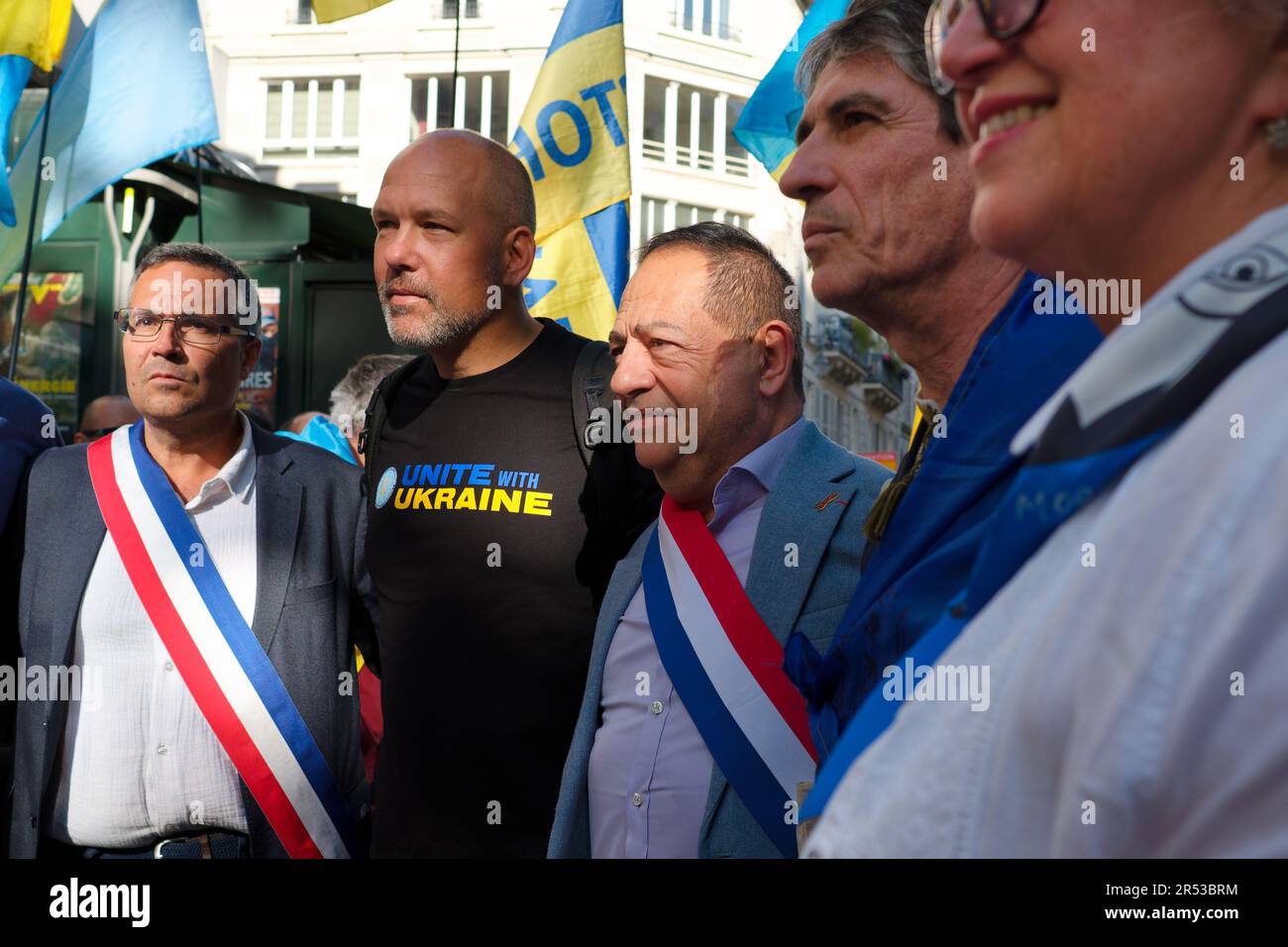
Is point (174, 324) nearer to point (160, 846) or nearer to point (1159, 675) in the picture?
point (160, 846)

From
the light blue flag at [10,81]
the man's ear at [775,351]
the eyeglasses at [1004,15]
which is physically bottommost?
the eyeglasses at [1004,15]

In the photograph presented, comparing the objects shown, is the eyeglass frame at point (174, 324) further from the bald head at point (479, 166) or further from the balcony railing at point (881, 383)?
the balcony railing at point (881, 383)

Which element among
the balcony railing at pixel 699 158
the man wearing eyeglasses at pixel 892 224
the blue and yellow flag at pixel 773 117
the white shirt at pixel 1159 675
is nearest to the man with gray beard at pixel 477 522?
the man wearing eyeglasses at pixel 892 224

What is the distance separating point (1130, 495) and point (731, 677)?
1802 millimetres

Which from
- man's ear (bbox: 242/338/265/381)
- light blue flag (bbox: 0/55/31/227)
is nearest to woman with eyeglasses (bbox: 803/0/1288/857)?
man's ear (bbox: 242/338/265/381)

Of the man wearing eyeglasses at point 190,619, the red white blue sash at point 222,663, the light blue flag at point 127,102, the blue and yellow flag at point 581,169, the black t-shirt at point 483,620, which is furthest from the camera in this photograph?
the light blue flag at point 127,102

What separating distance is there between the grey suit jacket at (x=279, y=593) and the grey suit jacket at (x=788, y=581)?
1066 mm

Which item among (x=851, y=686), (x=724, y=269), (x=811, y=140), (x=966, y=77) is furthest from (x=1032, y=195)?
(x=724, y=269)

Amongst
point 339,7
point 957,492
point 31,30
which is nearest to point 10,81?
point 31,30

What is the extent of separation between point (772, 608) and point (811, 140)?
2.82 feet

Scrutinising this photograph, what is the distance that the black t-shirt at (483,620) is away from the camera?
3186 millimetres

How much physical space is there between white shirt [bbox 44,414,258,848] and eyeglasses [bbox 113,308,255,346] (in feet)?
1.89

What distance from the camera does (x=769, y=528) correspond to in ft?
8.66
